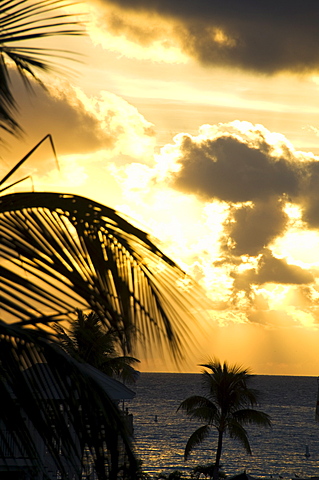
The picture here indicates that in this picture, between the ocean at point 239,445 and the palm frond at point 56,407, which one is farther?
the ocean at point 239,445

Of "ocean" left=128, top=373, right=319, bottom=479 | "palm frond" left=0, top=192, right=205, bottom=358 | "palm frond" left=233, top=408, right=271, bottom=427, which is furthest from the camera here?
"ocean" left=128, top=373, right=319, bottom=479

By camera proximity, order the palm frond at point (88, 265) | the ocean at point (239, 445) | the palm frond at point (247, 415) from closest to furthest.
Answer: the palm frond at point (88, 265) → the palm frond at point (247, 415) → the ocean at point (239, 445)

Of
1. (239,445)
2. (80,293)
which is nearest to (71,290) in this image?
(80,293)

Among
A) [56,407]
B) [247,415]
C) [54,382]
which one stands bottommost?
[56,407]

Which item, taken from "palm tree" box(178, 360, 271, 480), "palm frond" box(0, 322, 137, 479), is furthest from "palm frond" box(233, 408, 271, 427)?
"palm frond" box(0, 322, 137, 479)

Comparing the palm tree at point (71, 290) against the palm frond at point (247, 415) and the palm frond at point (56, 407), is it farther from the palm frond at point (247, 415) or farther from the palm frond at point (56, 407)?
the palm frond at point (247, 415)

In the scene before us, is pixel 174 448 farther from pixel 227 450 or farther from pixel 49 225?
pixel 49 225

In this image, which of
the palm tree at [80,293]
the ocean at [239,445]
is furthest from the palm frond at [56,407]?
the ocean at [239,445]

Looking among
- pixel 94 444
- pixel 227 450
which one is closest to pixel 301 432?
pixel 227 450

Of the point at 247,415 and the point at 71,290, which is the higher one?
the point at 247,415

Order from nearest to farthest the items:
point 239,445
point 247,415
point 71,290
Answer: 1. point 71,290
2. point 247,415
3. point 239,445

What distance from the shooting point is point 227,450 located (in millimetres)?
90375

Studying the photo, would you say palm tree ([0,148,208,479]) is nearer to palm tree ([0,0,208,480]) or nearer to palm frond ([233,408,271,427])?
palm tree ([0,0,208,480])

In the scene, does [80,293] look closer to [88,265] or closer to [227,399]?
[88,265]
